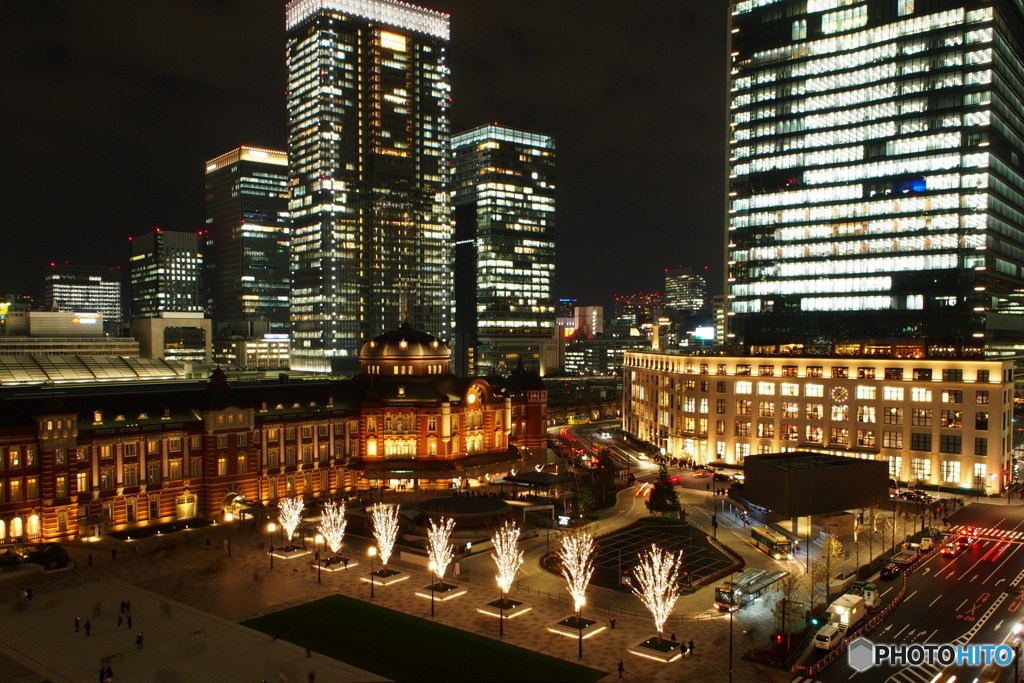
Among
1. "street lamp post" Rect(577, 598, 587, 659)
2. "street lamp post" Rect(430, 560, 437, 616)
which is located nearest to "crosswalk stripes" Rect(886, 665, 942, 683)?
"street lamp post" Rect(577, 598, 587, 659)

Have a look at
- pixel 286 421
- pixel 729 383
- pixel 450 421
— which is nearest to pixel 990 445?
pixel 729 383

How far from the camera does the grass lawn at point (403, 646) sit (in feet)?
174

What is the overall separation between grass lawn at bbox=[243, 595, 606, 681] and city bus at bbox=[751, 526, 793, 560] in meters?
34.4

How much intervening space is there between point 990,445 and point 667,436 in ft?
171

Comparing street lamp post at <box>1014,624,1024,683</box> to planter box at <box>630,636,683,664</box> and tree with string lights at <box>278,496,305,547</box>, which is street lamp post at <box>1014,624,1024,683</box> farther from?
tree with string lights at <box>278,496,305,547</box>

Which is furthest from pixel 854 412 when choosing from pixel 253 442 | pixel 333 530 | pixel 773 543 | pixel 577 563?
pixel 253 442

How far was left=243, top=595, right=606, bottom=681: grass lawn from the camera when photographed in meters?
53.1

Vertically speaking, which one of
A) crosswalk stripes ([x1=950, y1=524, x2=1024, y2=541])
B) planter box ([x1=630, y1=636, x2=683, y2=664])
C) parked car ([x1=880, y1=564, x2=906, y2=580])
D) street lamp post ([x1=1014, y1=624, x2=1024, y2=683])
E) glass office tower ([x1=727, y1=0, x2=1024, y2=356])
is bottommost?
crosswalk stripes ([x1=950, y1=524, x2=1024, y2=541])

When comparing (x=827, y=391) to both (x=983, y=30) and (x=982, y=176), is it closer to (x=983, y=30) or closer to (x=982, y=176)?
(x=982, y=176)

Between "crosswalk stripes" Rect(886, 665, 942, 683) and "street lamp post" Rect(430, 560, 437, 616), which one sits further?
"street lamp post" Rect(430, 560, 437, 616)

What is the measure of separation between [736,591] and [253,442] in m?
63.6

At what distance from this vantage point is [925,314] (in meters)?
153

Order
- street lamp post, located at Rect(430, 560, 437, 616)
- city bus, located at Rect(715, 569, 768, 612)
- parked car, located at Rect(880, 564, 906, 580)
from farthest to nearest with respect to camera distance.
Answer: parked car, located at Rect(880, 564, 906, 580), street lamp post, located at Rect(430, 560, 437, 616), city bus, located at Rect(715, 569, 768, 612)

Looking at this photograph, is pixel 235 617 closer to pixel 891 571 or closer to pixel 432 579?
pixel 432 579
